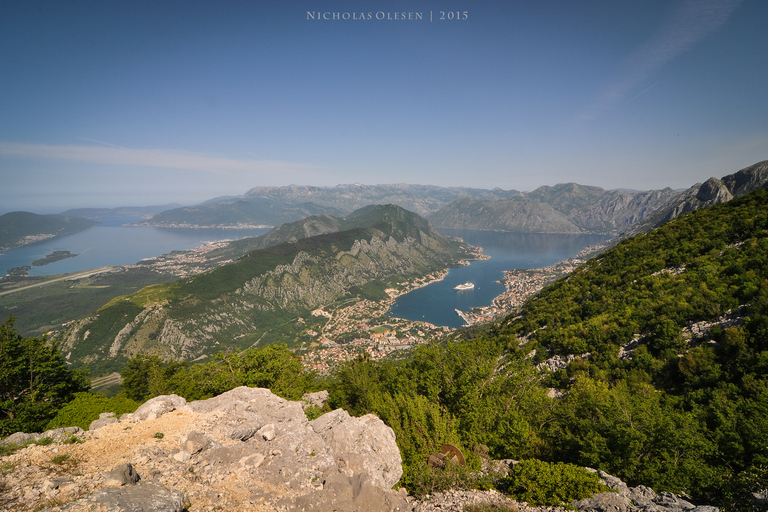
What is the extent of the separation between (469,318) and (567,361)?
12660 centimetres

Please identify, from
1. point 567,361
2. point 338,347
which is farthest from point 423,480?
point 338,347

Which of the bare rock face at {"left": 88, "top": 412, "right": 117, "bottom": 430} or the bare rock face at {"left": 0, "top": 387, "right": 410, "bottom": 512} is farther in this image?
the bare rock face at {"left": 88, "top": 412, "right": 117, "bottom": 430}

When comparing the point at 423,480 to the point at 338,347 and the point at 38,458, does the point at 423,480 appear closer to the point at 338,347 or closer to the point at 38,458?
the point at 38,458

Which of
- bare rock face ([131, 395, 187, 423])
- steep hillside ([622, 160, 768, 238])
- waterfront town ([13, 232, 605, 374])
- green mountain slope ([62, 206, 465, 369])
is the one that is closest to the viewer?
bare rock face ([131, 395, 187, 423])

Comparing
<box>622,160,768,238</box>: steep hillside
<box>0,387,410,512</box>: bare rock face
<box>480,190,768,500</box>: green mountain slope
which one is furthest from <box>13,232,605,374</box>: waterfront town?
<box>0,387,410,512</box>: bare rock face

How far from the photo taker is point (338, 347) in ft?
432

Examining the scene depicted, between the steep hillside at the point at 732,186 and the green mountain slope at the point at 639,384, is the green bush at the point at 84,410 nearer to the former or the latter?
the green mountain slope at the point at 639,384

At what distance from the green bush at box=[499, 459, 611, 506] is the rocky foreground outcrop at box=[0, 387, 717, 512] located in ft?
1.33

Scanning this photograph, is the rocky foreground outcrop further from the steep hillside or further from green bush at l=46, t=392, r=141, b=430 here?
the steep hillside

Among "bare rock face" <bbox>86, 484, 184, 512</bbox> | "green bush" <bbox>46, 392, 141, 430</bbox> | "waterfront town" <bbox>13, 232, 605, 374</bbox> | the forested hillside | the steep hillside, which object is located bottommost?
"waterfront town" <bbox>13, 232, 605, 374</bbox>

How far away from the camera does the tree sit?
78.2ft

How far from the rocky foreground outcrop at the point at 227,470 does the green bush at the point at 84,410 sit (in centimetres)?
780

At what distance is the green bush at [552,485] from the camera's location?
12.9 m

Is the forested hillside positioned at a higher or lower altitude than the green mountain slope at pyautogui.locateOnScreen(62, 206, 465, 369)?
higher
